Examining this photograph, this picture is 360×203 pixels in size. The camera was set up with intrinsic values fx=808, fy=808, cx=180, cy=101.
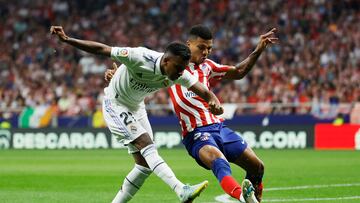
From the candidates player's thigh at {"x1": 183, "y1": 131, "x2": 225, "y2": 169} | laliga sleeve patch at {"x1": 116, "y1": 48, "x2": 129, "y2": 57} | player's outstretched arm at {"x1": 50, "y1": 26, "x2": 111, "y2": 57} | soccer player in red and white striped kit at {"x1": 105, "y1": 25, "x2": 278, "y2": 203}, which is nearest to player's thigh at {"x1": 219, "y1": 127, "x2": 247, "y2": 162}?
soccer player in red and white striped kit at {"x1": 105, "y1": 25, "x2": 278, "y2": 203}

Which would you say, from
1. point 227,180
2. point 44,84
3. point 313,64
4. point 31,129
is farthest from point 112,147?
point 227,180

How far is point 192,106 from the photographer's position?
9766mm

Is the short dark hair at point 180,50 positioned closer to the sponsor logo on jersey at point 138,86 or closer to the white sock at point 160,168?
the sponsor logo on jersey at point 138,86

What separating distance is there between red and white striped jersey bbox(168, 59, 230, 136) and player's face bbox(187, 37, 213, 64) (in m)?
0.12

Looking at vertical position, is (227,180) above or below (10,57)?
above

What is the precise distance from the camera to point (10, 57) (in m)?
35.7

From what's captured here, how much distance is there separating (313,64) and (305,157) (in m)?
7.99

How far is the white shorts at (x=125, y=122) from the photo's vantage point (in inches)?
359

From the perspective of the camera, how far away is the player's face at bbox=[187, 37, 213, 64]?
9.62 metres

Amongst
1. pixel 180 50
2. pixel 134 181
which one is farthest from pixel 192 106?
pixel 180 50

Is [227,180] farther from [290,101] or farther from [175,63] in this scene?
[290,101]

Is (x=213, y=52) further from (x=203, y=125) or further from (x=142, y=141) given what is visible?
(x=142, y=141)

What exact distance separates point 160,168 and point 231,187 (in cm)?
80

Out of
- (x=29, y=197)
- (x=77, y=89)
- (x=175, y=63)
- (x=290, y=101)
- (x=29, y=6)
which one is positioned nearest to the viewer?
(x=175, y=63)
